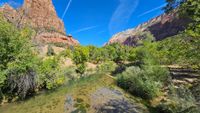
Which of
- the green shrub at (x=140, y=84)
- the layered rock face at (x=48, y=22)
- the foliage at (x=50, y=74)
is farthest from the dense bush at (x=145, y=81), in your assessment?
the layered rock face at (x=48, y=22)

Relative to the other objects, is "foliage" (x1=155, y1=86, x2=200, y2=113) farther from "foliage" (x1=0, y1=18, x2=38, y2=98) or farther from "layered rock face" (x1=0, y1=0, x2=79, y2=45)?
"layered rock face" (x1=0, y1=0, x2=79, y2=45)

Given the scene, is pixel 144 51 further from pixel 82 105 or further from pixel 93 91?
pixel 82 105

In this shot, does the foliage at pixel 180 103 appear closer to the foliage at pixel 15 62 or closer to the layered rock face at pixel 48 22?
A: the foliage at pixel 15 62

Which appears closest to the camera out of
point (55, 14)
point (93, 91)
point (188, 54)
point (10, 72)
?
point (188, 54)

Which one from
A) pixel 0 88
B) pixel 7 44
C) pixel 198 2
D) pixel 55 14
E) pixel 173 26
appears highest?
pixel 55 14

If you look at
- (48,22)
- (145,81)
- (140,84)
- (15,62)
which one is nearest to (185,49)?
(145,81)

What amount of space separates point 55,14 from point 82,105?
184486 mm

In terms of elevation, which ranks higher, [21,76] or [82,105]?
[21,76]

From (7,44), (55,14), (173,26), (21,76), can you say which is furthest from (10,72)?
(173,26)

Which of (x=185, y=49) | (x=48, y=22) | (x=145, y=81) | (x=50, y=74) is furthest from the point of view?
(x=48, y=22)

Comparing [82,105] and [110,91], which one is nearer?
[82,105]

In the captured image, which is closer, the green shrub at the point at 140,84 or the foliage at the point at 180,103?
the foliage at the point at 180,103

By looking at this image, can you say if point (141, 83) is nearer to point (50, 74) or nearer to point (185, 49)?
point (50, 74)

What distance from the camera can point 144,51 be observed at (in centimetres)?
3653
